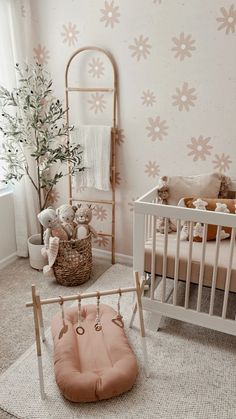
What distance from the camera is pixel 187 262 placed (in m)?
1.94

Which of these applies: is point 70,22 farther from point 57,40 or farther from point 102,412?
point 102,412

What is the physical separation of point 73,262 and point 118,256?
596 mm

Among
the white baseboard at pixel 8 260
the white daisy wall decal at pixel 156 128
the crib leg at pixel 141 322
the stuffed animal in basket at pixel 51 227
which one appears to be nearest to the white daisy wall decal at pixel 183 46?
the white daisy wall decal at pixel 156 128

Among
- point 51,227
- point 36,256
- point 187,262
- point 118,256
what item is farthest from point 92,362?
point 118,256

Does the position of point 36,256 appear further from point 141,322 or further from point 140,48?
point 140,48

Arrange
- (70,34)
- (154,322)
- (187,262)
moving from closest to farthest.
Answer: (187,262) → (154,322) → (70,34)

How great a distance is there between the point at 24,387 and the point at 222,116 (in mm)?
1977

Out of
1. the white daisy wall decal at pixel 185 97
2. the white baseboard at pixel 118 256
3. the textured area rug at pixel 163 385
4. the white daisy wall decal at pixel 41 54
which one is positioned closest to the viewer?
the textured area rug at pixel 163 385

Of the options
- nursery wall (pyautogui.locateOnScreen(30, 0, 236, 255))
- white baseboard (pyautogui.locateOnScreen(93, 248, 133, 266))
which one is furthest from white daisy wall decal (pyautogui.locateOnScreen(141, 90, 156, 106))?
white baseboard (pyautogui.locateOnScreen(93, 248, 133, 266))

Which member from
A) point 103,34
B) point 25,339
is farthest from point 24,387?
point 103,34

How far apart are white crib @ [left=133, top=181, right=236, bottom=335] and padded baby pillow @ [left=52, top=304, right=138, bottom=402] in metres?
0.35

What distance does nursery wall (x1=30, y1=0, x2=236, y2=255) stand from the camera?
2.24 meters

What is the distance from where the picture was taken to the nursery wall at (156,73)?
224 centimetres

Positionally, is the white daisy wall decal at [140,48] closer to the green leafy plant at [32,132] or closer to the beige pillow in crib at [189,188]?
the green leafy plant at [32,132]
